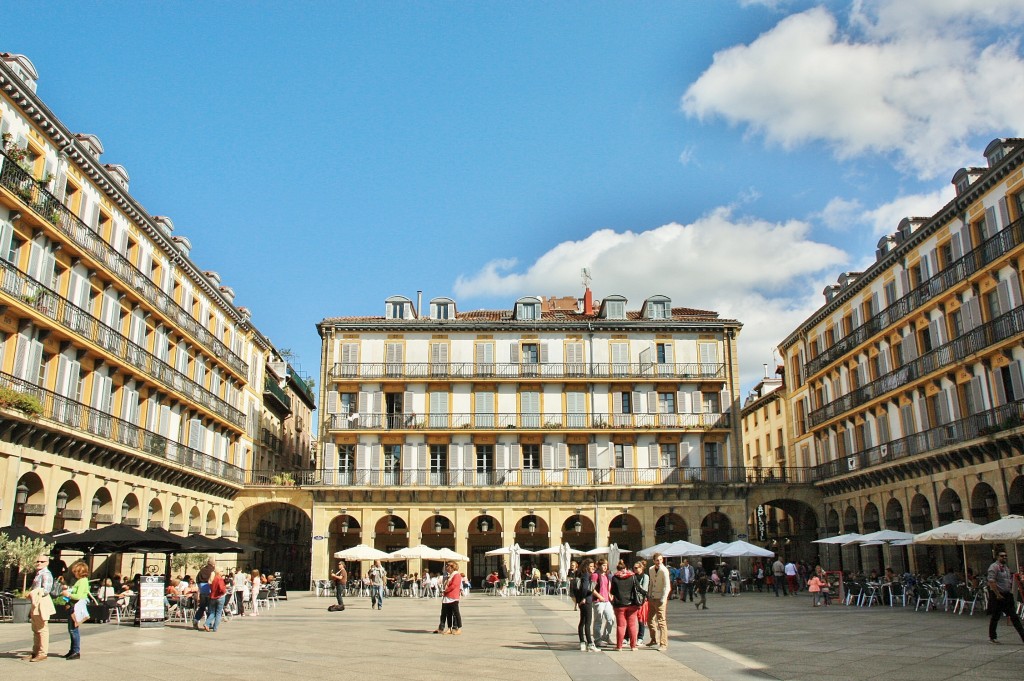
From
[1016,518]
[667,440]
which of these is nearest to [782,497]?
[667,440]

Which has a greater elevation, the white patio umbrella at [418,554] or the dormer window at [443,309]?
the dormer window at [443,309]

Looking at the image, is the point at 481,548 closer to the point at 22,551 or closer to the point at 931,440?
the point at 931,440

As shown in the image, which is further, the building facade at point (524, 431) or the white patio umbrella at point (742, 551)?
the building facade at point (524, 431)

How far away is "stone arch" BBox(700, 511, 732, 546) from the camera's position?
149ft

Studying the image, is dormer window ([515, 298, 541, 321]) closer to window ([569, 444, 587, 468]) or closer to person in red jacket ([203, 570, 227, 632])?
window ([569, 444, 587, 468])

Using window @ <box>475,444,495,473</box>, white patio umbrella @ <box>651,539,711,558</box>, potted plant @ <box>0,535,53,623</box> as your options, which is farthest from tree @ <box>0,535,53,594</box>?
window @ <box>475,444,495,473</box>

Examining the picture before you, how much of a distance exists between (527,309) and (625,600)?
108ft

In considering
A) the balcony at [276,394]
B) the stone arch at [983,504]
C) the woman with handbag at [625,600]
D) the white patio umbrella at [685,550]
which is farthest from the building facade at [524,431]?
the woman with handbag at [625,600]

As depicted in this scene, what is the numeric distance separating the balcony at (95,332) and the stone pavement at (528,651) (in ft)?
30.1

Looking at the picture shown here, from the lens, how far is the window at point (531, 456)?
44781mm

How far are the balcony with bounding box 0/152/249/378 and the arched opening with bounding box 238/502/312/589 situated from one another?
9.92 m

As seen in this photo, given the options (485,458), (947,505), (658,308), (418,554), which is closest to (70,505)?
(418,554)

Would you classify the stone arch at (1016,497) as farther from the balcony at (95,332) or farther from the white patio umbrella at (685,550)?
the balcony at (95,332)

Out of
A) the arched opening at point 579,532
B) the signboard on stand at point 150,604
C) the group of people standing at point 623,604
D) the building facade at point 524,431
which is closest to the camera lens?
the group of people standing at point 623,604
